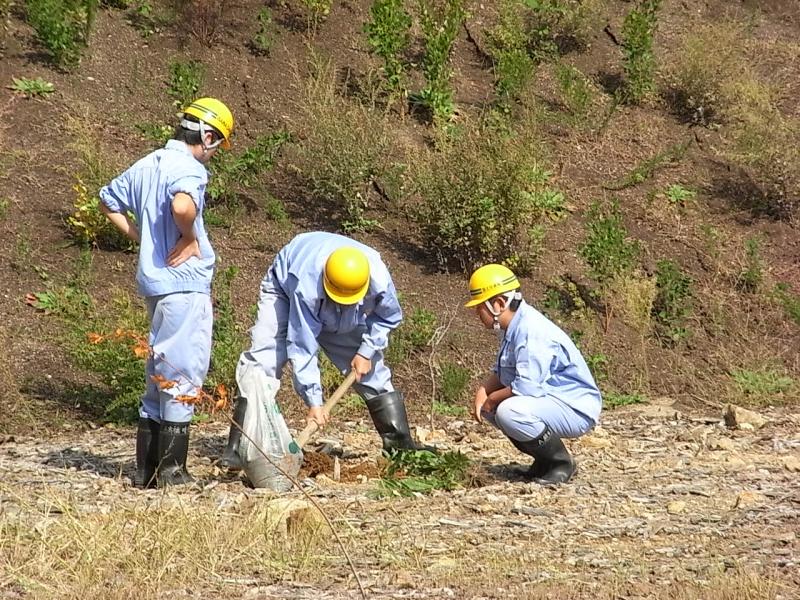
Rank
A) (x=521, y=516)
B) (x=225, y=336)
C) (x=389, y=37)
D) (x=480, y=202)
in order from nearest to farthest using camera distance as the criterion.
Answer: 1. (x=521, y=516)
2. (x=225, y=336)
3. (x=480, y=202)
4. (x=389, y=37)

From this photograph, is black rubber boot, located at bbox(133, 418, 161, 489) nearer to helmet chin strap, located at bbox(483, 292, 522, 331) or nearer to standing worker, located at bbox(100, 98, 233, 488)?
standing worker, located at bbox(100, 98, 233, 488)

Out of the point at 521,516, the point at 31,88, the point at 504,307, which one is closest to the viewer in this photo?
the point at 521,516

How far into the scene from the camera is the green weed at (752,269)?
11.3m

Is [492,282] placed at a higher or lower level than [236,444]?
higher

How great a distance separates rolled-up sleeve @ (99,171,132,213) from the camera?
250 inches

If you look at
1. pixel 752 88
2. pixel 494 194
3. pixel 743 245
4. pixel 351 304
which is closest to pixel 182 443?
pixel 351 304

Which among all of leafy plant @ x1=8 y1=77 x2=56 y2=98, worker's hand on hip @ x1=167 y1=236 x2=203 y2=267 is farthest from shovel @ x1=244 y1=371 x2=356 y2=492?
leafy plant @ x1=8 y1=77 x2=56 y2=98

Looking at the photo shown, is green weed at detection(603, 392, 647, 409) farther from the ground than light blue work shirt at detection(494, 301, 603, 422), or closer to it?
closer to it

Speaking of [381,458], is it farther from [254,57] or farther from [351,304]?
[254,57]

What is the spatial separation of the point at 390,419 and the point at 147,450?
4.57ft

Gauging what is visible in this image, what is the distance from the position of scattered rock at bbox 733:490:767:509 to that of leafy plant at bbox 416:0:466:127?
22.6 ft

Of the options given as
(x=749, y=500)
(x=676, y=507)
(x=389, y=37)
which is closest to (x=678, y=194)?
Answer: (x=389, y=37)

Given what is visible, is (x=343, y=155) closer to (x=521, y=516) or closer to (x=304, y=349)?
(x=304, y=349)

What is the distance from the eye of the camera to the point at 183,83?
11898 mm
